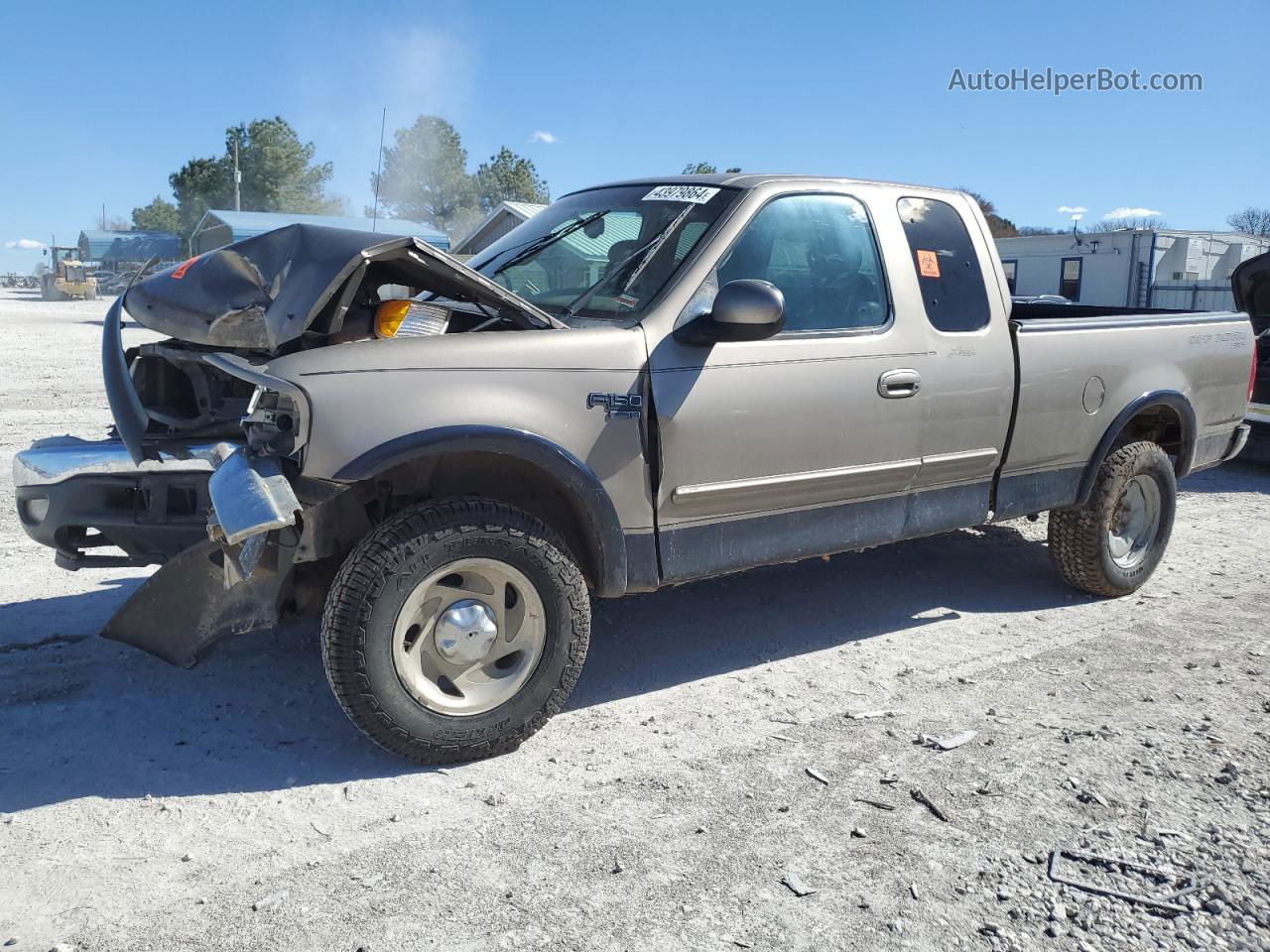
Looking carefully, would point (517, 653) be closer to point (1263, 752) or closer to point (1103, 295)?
point (1263, 752)

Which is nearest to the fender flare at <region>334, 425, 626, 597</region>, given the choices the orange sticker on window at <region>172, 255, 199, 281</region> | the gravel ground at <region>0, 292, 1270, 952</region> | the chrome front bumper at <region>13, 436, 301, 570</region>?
the gravel ground at <region>0, 292, 1270, 952</region>

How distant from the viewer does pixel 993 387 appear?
15.8 ft

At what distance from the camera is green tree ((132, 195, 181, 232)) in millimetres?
95125

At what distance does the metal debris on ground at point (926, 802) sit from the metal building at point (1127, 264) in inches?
1322

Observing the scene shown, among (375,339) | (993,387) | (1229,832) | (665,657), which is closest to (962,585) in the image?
(993,387)

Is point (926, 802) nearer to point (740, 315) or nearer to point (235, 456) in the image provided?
point (740, 315)

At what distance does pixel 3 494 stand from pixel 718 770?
18.8 feet

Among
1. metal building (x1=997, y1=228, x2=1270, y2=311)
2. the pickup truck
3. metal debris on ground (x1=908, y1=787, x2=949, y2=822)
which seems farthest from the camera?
metal building (x1=997, y1=228, x2=1270, y2=311)

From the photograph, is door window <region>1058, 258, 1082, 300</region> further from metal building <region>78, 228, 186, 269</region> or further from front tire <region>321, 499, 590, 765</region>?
metal building <region>78, 228, 186, 269</region>

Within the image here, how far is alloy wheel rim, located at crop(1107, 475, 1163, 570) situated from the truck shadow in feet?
1.20

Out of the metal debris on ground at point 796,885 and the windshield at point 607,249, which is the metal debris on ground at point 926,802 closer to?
the metal debris on ground at point 796,885

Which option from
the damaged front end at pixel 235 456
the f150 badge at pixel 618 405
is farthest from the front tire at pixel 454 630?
the f150 badge at pixel 618 405

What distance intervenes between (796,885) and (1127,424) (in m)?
3.86

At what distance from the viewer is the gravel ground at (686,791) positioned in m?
2.78
